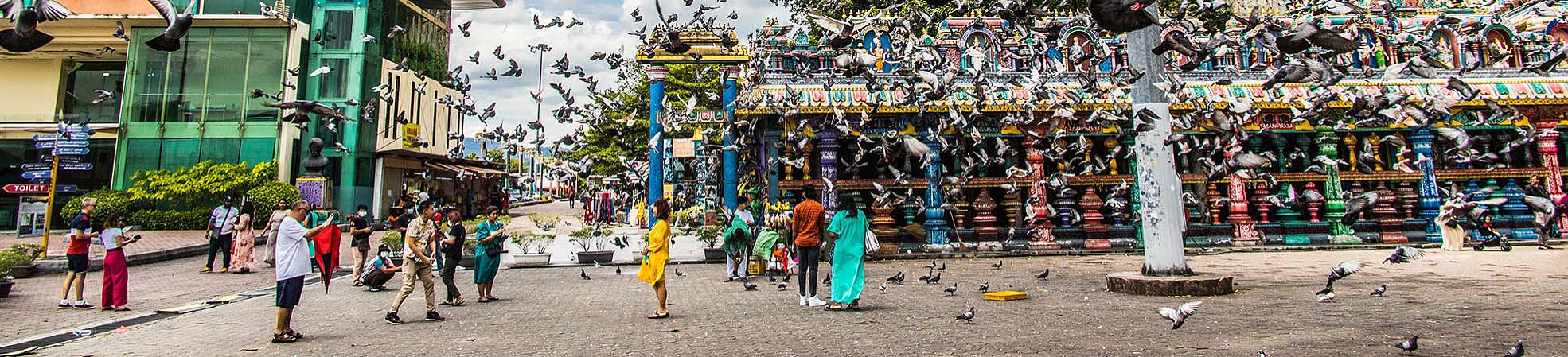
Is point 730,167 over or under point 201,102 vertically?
under

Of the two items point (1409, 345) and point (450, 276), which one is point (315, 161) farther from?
point (1409, 345)

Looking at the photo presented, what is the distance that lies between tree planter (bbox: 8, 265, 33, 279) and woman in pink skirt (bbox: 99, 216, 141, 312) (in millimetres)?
5356

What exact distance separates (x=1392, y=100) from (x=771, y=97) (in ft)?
30.3

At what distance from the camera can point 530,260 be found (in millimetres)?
13844

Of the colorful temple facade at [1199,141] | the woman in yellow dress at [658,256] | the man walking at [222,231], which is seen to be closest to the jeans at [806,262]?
the woman in yellow dress at [658,256]

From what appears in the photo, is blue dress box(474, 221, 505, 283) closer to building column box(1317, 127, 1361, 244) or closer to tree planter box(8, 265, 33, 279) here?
tree planter box(8, 265, 33, 279)

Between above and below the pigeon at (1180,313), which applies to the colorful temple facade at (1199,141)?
above

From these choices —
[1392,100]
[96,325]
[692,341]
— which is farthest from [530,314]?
[1392,100]

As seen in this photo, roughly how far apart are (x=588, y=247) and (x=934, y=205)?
713 cm

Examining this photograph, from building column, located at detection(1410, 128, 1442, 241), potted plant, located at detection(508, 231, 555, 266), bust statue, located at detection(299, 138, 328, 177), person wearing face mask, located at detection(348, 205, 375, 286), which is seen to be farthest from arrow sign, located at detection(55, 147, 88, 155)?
building column, located at detection(1410, 128, 1442, 241)

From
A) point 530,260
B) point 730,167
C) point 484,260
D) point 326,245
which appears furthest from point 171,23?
point 730,167

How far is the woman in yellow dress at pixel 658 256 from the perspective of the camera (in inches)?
277

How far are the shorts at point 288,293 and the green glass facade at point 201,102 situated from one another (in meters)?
25.1

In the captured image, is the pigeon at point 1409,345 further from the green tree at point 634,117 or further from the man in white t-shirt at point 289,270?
the green tree at point 634,117
